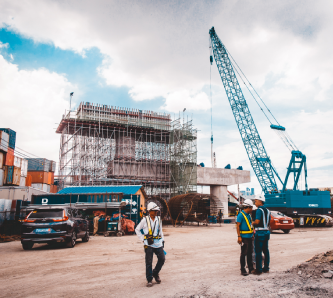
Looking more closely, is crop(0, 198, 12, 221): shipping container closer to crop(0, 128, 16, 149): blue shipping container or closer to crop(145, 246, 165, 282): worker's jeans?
crop(145, 246, 165, 282): worker's jeans

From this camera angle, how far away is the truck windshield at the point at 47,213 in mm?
10469

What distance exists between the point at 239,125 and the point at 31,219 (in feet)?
122

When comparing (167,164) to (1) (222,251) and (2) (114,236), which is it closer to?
(2) (114,236)

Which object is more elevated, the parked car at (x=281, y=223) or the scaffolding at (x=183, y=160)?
the scaffolding at (x=183, y=160)

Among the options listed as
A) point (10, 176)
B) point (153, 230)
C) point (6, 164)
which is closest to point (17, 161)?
point (6, 164)

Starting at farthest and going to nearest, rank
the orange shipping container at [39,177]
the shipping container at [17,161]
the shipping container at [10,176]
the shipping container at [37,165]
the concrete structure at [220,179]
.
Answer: the shipping container at [37,165] → the orange shipping container at [39,177] → the concrete structure at [220,179] → the shipping container at [17,161] → the shipping container at [10,176]

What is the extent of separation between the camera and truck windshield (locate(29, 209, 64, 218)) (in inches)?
412

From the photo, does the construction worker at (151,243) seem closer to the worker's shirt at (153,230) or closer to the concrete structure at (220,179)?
the worker's shirt at (153,230)

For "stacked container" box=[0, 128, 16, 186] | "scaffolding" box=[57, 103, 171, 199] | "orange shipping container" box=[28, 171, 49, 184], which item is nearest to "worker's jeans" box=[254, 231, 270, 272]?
"stacked container" box=[0, 128, 16, 186]

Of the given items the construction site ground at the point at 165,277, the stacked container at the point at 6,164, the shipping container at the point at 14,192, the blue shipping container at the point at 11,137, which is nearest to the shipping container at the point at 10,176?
the stacked container at the point at 6,164

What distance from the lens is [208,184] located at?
48156mm

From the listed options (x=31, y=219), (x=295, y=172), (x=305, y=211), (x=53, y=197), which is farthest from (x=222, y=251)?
(x=295, y=172)

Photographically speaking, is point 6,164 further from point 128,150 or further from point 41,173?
point 41,173

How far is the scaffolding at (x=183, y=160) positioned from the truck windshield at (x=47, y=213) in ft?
106
